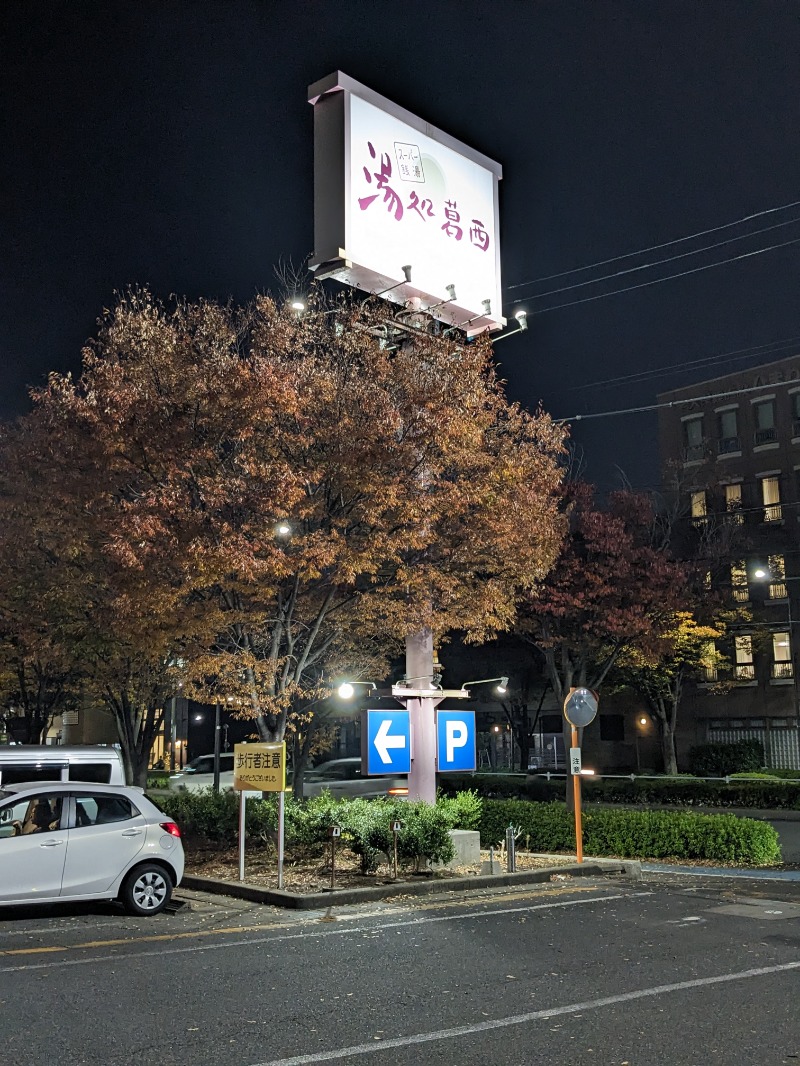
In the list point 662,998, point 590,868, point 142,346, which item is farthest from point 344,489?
point 662,998

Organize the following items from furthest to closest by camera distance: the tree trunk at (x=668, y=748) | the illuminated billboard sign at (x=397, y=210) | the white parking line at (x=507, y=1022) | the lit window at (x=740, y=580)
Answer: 1. the lit window at (x=740, y=580)
2. the tree trunk at (x=668, y=748)
3. the illuminated billboard sign at (x=397, y=210)
4. the white parking line at (x=507, y=1022)

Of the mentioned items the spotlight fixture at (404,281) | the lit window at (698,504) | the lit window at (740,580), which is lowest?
the lit window at (740,580)

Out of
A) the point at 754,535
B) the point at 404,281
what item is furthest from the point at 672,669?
the point at 404,281

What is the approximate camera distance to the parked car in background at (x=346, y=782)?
31609 millimetres

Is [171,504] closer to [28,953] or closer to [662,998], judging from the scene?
[28,953]

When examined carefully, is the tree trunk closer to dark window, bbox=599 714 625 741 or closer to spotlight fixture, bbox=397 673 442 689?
dark window, bbox=599 714 625 741

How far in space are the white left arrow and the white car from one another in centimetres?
449

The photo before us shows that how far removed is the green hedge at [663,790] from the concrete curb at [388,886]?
1587 cm

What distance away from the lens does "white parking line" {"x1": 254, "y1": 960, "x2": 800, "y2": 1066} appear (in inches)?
248

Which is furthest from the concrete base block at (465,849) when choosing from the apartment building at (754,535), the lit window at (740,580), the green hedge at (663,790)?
the lit window at (740,580)

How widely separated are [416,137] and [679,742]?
3092cm

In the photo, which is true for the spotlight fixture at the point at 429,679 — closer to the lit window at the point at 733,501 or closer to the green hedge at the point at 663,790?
the green hedge at the point at 663,790

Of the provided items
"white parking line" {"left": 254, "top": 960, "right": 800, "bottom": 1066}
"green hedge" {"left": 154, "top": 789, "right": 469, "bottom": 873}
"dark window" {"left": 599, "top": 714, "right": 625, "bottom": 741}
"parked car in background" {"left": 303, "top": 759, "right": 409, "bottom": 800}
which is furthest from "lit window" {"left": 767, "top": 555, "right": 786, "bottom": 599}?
"white parking line" {"left": 254, "top": 960, "right": 800, "bottom": 1066}

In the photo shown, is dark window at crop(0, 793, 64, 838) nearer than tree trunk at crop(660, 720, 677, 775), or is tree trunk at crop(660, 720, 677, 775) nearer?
dark window at crop(0, 793, 64, 838)
